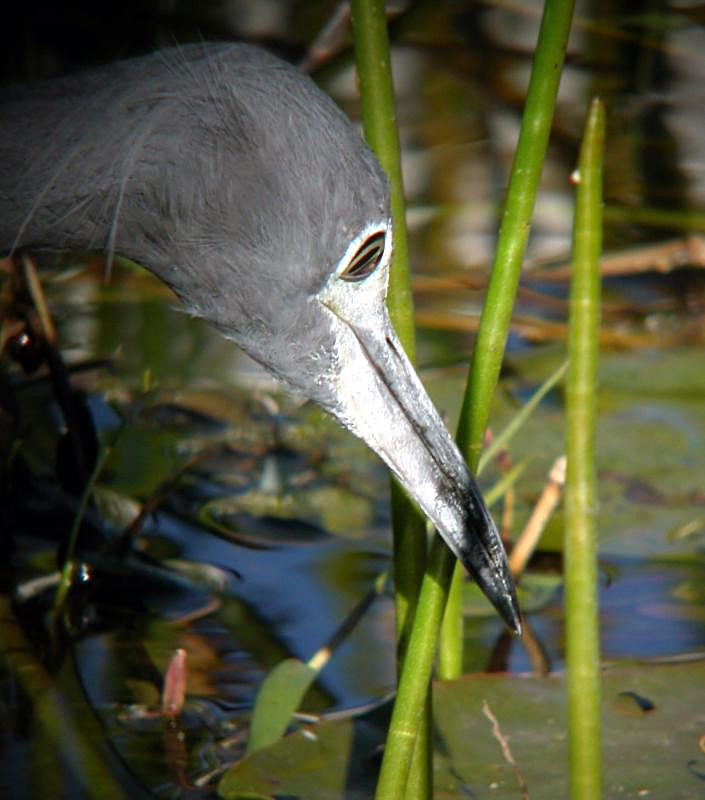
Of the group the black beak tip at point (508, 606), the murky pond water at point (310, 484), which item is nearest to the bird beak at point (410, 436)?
the black beak tip at point (508, 606)

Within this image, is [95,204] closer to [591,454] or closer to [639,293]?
[591,454]

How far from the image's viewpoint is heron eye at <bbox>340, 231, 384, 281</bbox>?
→ 5.33ft

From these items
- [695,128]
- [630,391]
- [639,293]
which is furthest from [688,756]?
[695,128]

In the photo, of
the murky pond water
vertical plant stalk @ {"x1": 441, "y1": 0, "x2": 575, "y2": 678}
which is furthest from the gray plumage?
the murky pond water

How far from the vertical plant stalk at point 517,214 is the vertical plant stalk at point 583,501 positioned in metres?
0.06

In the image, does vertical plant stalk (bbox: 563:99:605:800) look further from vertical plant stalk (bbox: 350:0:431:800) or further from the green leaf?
the green leaf

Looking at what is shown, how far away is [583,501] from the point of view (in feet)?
4.79

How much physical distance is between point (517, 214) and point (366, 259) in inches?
11.6

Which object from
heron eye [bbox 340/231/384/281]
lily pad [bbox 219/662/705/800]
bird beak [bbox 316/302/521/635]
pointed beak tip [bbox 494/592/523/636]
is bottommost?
lily pad [bbox 219/662/705/800]

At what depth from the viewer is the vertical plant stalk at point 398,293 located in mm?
1511

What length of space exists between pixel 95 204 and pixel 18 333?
36.2 inches

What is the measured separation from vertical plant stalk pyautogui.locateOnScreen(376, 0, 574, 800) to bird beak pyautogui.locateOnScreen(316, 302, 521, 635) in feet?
0.59

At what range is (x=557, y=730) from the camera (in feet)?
6.21

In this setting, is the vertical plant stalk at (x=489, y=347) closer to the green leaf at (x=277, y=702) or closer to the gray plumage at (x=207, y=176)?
the gray plumage at (x=207, y=176)
